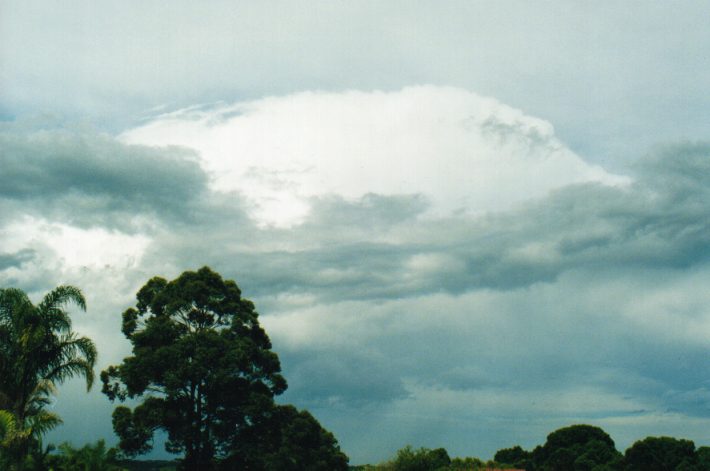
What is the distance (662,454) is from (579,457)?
9258 millimetres

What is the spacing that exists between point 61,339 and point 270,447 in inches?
577

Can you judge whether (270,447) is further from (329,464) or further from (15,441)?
(15,441)

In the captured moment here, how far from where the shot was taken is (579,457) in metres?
61.3

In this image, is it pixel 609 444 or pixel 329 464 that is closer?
pixel 329 464

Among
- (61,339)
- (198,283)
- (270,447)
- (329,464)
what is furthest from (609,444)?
(61,339)

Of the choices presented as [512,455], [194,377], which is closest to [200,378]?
[194,377]

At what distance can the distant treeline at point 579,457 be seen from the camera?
34.3 m

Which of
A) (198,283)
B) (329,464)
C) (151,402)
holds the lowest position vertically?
(329,464)

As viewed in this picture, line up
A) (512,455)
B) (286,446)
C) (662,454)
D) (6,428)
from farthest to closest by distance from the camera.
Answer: (512,455) < (662,454) < (286,446) < (6,428)

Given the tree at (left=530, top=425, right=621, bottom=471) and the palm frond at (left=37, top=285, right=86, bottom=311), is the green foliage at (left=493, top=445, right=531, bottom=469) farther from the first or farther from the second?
the palm frond at (left=37, top=285, right=86, bottom=311)

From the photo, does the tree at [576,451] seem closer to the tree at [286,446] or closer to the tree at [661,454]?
the tree at [661,454]

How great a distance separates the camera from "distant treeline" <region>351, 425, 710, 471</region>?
113 ft

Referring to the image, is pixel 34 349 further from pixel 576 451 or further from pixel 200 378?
pixel 576 451

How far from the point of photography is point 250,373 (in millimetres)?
41281
